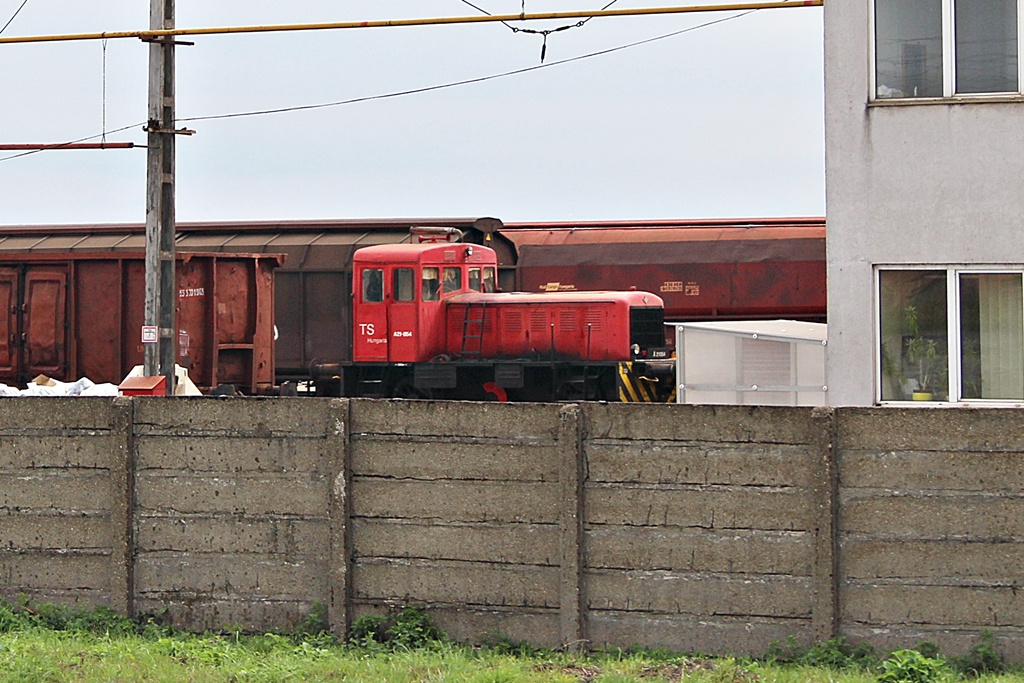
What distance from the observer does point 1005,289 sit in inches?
456

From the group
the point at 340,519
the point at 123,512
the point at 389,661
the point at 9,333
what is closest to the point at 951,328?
the point at 340,519

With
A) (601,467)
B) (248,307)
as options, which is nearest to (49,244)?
(248,307)

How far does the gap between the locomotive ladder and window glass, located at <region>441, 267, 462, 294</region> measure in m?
0.40

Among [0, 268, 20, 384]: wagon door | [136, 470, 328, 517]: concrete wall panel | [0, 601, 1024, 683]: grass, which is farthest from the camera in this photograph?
[0, 268, 20, 384]: wagon door

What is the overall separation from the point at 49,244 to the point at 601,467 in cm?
2053

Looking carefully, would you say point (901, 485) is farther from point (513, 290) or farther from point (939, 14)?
point (513, 290)

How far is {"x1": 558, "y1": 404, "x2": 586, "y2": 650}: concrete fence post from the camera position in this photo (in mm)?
7250

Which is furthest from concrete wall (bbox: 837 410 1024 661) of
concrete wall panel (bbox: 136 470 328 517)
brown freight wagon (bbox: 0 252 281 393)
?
brown freight wagon (bbox: 0 252 281 393)

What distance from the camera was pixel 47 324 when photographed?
21.1m

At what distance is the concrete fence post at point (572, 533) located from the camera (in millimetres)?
Answer: 7250

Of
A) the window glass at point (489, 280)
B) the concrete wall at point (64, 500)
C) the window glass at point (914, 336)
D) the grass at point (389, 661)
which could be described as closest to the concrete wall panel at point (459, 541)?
the grass at point (389, 661)

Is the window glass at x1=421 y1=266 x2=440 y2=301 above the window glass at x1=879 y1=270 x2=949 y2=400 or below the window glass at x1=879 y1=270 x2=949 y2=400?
above

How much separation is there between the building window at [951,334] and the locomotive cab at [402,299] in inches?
392

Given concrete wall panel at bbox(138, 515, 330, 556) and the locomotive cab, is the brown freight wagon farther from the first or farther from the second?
concrete wall panel at bbox(138, 515, 330, 556)
